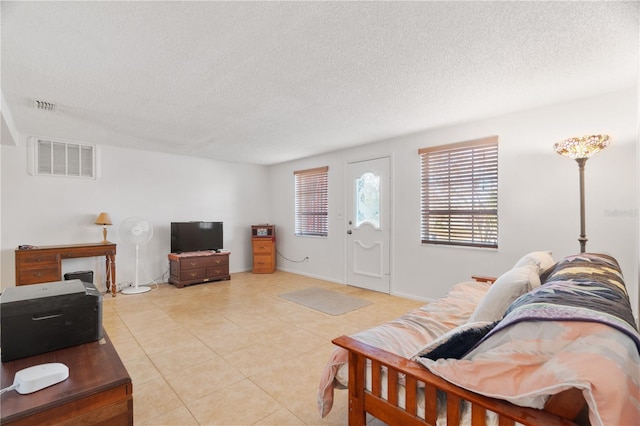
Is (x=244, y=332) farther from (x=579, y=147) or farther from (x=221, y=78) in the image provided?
(x=579, y=147)

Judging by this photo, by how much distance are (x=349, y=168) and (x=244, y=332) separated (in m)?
3.01

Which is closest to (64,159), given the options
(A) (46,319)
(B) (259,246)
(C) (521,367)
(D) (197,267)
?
(D) (197,267)

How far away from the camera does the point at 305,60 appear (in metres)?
2.10

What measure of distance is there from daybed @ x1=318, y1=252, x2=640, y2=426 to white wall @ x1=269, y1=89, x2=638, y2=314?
163cm

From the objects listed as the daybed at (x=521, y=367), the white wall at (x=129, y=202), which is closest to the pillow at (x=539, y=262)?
the daybed at (x=521, y=367)

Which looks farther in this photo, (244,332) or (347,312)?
(347,312)

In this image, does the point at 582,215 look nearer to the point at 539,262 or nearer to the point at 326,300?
the point at 539,262

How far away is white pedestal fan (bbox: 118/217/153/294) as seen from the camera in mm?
4449

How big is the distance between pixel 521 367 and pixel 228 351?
2.29 m

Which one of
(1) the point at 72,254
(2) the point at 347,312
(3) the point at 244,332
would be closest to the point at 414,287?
(2) the point at 347,312

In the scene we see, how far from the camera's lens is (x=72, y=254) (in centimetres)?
385

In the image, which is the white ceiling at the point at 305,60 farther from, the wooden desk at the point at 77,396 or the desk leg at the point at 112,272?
the desk leg at the point at 112,272

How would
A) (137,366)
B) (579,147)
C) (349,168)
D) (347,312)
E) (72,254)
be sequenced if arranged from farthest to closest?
1. (349,168)
2. (72,254)
3. (347,312)
4. (579,147)
5. (137,366)

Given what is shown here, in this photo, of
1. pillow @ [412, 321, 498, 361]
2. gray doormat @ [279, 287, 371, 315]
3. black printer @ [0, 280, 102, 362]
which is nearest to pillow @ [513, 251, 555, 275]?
pillow @ [412, 321, 498, 361]
